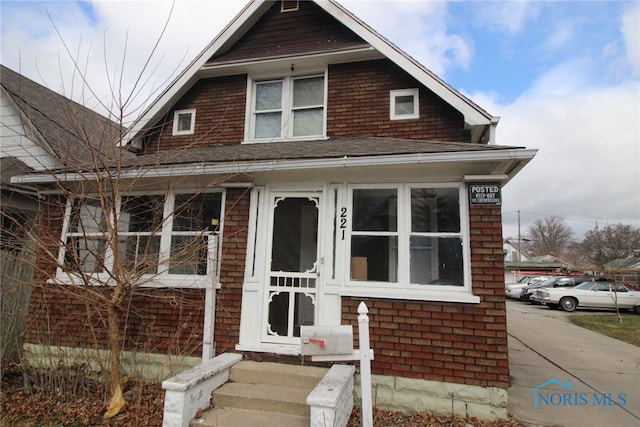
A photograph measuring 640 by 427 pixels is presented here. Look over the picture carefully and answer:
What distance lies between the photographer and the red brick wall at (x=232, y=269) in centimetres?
533

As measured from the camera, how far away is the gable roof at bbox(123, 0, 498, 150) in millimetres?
5852

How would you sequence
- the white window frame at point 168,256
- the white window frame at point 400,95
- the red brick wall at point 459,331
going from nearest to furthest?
the red brick wall at point 459,331
the white window frame at point 168,256
the white window frame at point 400,95

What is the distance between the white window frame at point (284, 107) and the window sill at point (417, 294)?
126 inches

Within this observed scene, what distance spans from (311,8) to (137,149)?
4755mm

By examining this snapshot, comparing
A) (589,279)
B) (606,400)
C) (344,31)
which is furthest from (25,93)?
(589,279)

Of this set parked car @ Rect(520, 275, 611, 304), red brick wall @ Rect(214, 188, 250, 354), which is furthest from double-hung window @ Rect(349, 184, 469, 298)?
parked car @ Rect(520, 275, 611, 304)

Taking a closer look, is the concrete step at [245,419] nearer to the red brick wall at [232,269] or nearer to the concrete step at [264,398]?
the concrete step at [264,398]

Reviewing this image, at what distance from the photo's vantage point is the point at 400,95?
258 inches

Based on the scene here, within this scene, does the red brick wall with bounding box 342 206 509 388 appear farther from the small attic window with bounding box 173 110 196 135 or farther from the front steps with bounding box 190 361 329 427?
the small attic window with bounding box 173 110 196 135

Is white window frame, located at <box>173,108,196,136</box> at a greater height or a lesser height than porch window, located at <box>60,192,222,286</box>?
greater

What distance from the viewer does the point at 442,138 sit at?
6180mm

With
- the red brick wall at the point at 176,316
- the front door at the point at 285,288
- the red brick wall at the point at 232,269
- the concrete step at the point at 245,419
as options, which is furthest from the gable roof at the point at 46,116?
the concrete step at the point at 245,419

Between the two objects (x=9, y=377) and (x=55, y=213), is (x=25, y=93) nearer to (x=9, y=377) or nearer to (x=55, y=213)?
(x=55, y=213)

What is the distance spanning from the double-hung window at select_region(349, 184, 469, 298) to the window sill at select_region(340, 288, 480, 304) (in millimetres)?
69
